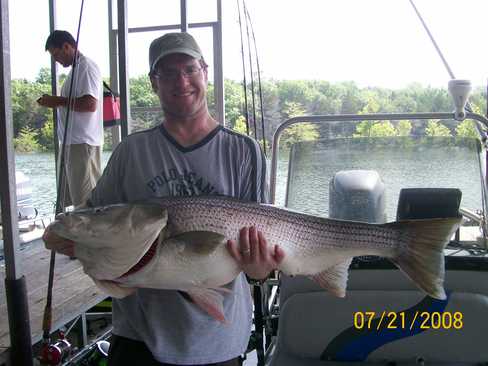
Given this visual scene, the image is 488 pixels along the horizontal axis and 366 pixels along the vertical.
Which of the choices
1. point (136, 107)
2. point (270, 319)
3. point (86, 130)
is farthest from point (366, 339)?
point (136, 107)

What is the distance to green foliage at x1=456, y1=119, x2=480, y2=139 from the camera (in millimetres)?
3432

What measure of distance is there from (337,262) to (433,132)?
173 centimetres

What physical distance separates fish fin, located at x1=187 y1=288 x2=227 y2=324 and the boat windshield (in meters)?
1.53

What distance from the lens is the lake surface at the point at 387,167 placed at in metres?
3.34

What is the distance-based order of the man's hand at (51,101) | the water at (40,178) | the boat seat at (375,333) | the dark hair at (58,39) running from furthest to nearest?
the water at (40,178), the dark hair at (58,39), the man's hand at (51,101), the boat seat at (375,333)

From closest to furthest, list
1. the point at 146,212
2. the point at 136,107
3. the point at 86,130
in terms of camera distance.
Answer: the point at 146,212
the point at 86,130
the point at 136,107

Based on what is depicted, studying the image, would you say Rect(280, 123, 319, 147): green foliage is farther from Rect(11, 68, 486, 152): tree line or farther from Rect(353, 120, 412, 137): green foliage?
Rect(353, 120, 412, 137): green foliage

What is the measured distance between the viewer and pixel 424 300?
2.86 metres

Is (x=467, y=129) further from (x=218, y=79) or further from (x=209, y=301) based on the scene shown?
(x=218, y=79)

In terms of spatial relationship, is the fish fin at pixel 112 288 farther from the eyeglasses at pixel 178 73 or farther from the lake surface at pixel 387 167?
the lake surface at pixel 387 167

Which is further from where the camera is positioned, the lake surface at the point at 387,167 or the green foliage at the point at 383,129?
the green foliage at the point at 383,129

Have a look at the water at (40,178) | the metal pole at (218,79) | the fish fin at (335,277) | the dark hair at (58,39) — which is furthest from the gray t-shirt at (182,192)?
the water at (40,178)

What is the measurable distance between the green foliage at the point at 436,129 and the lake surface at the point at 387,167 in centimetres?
7

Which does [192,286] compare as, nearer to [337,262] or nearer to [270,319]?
[337,262]
